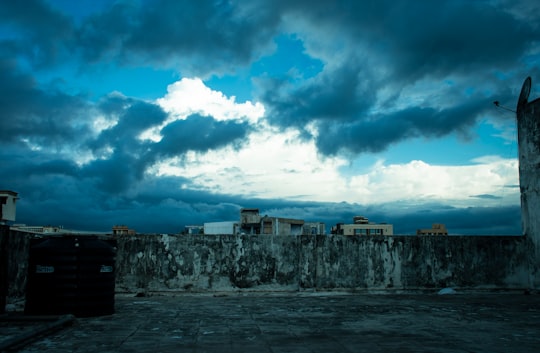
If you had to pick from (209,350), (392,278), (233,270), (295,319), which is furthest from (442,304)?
(209,350)

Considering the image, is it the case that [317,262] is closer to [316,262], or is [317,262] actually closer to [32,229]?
[316,262]

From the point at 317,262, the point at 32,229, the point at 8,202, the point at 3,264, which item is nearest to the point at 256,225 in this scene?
the point at 32,229

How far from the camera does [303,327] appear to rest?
20.5ft

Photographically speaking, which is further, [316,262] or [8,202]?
[8,202]

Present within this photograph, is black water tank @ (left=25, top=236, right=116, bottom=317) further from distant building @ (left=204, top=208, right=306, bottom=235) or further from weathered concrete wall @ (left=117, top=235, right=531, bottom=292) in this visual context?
distant building @ (left=204, top=208, right=306, bottom=235)

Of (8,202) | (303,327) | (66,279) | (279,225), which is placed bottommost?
(303,327)

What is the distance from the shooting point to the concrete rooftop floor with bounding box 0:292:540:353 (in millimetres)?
4918

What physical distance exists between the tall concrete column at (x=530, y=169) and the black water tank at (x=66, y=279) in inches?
418

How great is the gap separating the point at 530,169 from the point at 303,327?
31.1 feet

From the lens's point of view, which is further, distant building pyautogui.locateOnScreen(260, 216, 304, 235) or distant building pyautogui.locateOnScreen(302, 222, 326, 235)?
distant building pyautogui.locateOnScreen(302, 222, 326, 235)

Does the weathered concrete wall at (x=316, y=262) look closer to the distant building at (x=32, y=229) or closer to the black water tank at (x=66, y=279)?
the distant building at (x=32, y=229)

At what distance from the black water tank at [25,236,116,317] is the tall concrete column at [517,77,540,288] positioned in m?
10.6

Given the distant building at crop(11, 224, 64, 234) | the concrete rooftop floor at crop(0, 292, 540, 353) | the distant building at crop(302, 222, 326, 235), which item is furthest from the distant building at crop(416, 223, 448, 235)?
the concrete rooftop floor at crop(0, 292, 540, 353)

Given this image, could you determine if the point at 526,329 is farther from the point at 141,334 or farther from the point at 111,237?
the point at 111,237
